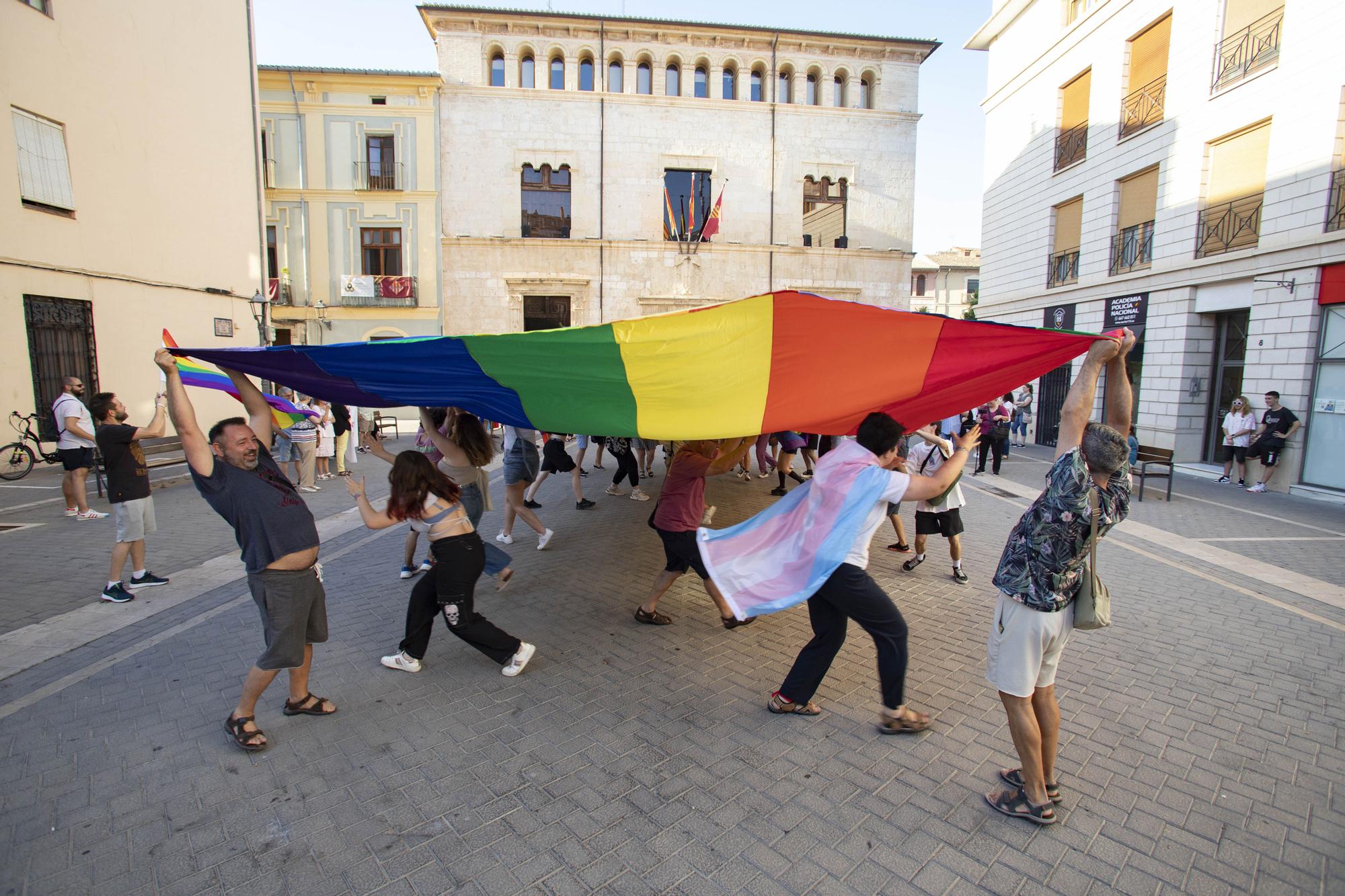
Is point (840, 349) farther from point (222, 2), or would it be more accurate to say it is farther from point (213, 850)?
point (222, 2)

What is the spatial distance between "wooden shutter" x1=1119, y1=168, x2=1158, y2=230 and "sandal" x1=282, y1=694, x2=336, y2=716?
1779 centimetres

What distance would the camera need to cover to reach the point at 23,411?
37.9 ft

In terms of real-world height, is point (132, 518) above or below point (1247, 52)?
below

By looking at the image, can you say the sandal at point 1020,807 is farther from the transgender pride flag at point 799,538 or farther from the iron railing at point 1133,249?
the iron railing at point 1133,249

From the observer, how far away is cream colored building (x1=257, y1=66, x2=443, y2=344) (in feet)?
75.3

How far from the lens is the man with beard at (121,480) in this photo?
5.43 meters

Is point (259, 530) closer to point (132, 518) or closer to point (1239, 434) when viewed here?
point (132, 518)

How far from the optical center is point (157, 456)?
12.2m

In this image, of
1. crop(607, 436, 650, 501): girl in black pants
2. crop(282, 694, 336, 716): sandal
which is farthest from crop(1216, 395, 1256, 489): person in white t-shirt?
crop(282, 694, 336, 716): sandal

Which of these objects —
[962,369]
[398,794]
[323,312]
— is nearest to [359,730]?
[398,794]

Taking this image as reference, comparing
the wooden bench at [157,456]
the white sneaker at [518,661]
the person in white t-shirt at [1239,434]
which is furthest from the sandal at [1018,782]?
the person in white t-shirt at [1239,434]

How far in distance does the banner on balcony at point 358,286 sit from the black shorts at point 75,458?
1643 cm

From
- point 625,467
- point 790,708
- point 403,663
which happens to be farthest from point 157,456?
point 790,708

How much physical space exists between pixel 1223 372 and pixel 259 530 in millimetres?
17256
